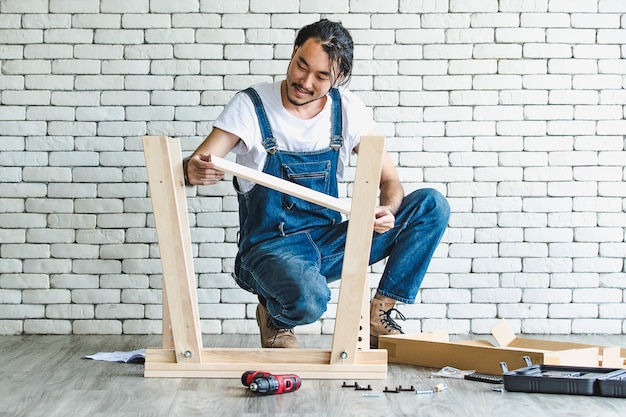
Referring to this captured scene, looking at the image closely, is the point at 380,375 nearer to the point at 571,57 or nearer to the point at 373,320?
the point at 373,320

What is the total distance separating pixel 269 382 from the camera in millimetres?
2557

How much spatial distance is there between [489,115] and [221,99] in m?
1.32

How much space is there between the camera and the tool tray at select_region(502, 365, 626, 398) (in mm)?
2600

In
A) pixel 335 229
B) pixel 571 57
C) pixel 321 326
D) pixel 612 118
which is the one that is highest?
pixel 571 57

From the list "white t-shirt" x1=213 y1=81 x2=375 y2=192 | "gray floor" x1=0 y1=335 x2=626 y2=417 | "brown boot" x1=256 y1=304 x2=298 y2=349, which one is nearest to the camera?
"gray floor" x1=0 y1=335 x2=626 y2=417

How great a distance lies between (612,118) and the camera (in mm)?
4227

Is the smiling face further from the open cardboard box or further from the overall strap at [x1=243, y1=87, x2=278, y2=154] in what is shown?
the open cardboard box

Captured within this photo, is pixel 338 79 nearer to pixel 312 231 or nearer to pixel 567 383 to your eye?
pixel 312 231

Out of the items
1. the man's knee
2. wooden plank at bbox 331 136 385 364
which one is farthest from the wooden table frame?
the man's knee

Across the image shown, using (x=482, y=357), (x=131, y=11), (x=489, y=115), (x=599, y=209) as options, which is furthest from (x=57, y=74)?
(x=599, y=209)

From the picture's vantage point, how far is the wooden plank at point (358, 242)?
2.62 m

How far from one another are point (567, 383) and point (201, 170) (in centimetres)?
131

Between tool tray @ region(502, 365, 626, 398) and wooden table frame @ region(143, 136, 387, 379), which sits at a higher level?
wooden table frame @ region(143, 136, 387, 379)

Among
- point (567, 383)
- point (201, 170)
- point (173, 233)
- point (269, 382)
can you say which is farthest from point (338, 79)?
point (567, 383)
